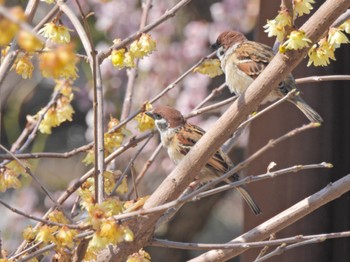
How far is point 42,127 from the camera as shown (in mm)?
2338

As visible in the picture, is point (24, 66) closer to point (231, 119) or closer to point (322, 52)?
point (231, 119)

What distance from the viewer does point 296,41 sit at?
163 cm

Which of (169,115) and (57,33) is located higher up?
(57,33)

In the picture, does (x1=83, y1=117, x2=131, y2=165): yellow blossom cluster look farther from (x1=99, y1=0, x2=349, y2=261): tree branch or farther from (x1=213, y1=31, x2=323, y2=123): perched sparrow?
(x1=213, y1=31, x2=323, y2=123): perched sparrow

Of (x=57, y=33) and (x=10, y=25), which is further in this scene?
(x=57, y=33)

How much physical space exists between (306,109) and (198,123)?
2253mm

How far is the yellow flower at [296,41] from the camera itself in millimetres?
1635

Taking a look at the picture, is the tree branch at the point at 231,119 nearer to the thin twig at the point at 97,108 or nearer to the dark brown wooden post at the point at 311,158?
the thin twig at the point at 97,108

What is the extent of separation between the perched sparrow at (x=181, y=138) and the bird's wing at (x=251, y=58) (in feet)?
1.22

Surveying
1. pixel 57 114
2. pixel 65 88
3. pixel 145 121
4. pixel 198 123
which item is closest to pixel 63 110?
pixel 57 114

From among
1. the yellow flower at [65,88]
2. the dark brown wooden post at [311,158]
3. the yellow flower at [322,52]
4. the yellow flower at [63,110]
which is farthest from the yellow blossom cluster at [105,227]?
the dark brown wooden post at [311,158]

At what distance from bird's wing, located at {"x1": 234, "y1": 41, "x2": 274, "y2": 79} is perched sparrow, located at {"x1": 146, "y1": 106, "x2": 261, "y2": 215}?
0.37 m

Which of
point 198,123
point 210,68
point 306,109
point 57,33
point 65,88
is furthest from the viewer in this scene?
point 198,123

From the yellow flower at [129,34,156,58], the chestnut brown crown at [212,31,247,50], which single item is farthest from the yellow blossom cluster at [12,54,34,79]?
the chestnut brown crown at [212,31,247,50]
